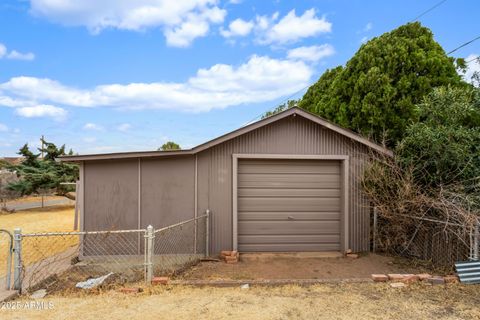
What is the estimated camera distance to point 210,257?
288 inches

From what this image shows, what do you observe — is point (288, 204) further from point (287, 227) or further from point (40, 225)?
point (40, 225)

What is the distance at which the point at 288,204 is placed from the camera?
7.81m

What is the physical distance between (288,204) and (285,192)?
0.29 meters

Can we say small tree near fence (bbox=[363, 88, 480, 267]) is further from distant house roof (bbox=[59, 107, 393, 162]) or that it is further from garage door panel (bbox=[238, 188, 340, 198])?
garage door panel (bbox=[238, 188, 340, 198])

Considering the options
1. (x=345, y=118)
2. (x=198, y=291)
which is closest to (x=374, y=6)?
(x=345, y=118)

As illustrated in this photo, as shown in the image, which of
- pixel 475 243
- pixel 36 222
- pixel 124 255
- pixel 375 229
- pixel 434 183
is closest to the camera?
pixel 475 243

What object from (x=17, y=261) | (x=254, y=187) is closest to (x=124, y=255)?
(x=17, y=261)

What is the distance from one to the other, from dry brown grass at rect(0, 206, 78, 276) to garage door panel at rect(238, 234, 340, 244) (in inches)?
184

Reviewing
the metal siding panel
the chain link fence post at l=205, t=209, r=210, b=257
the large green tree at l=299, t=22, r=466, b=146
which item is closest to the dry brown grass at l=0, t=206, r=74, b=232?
the metal siding panel

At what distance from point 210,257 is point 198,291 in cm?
236

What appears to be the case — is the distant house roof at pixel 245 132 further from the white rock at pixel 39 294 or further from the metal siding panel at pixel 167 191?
the white rock at pixel 39 294

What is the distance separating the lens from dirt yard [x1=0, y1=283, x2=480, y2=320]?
4.11 meters

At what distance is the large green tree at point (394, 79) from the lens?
30.0 ft

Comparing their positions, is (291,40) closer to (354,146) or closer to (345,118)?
(345,118)
